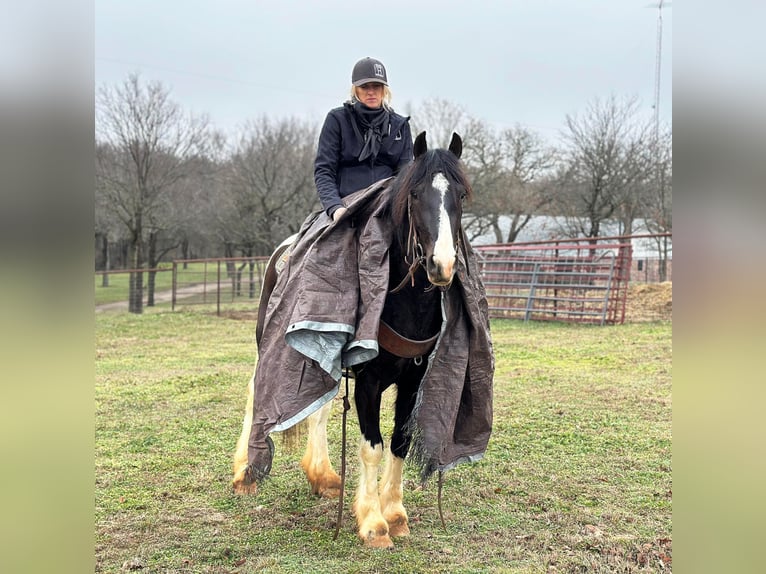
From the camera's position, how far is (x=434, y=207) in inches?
113

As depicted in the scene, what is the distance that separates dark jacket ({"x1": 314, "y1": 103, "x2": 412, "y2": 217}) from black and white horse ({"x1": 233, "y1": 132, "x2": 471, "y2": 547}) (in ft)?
2.03

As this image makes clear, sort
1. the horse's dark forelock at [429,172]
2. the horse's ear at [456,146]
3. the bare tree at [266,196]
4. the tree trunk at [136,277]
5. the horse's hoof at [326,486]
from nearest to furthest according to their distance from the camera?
1. the horse's dark forelock at [429,172]
2. the horse's ear at [456,146]
3. the horse's hoof at [326,486]
4. the tree trunk at [136,277]
5. the bare tree at [266,196]

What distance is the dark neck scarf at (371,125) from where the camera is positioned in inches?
→ 146

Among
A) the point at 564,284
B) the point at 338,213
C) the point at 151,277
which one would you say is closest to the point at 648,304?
the point at 564,284

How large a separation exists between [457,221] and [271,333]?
4.54ft

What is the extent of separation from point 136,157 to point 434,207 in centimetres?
2233

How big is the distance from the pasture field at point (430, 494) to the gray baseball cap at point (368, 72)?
2817 millimetres

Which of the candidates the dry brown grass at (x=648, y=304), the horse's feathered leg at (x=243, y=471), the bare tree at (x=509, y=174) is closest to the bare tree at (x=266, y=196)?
the bare tree at (x=509, y=174)

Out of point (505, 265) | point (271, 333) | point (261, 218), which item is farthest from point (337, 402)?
point (261, 218)

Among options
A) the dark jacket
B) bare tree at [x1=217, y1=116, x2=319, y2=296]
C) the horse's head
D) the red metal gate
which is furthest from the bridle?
bare tree at [x1=217, y1=116, x2=319, y2=296]

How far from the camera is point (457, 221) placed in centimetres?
291

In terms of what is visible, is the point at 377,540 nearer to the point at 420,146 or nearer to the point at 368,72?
the point at 420,146

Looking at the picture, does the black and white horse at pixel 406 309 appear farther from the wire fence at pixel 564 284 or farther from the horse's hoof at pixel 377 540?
the wire fence at pixel 564 284
